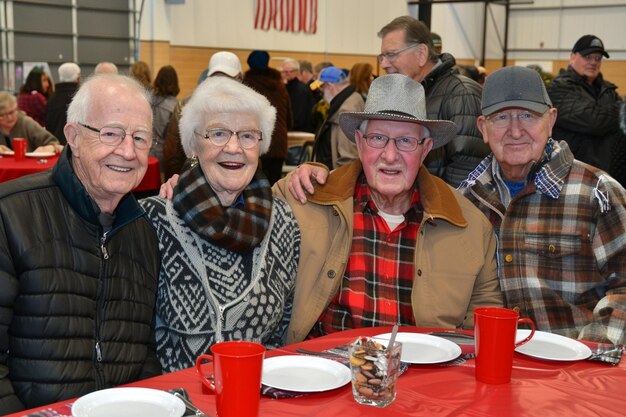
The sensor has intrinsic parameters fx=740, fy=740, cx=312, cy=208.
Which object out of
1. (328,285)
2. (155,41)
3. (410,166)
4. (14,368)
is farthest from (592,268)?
(155,41)

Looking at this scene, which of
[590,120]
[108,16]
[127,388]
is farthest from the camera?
[108,16]

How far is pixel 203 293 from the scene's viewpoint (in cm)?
221

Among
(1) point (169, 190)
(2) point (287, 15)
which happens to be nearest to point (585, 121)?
(1) point (169, 190)

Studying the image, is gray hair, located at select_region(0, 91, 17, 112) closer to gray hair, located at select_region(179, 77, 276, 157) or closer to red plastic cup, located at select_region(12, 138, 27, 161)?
red plastic cup, located at select_region(12, 138, 27, 161)

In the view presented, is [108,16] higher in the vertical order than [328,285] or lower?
higher

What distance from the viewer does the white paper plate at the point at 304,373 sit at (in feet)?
5.23

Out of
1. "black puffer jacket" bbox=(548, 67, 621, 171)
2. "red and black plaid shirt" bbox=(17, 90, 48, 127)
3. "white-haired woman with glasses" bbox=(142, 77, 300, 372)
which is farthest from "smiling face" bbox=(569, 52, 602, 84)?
→ "red and black plaid shirt" bbox=(17, 90, 48, 127)

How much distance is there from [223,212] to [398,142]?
2.18 feet

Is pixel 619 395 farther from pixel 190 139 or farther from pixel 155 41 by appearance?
pixel 155 41

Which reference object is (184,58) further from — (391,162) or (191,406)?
(191,406)

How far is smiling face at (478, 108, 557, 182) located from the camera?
2.68 metres

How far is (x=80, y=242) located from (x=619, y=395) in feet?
4.57

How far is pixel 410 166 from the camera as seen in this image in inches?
99.3

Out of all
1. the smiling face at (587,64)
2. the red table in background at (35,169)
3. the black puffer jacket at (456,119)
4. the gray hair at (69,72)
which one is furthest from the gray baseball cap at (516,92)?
the gray hair at (69,72)
